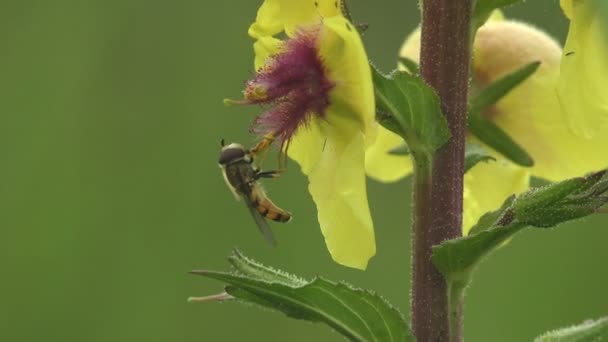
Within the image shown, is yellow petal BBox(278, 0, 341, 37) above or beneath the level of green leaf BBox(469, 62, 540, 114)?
above

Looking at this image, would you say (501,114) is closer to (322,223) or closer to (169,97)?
(322,223)

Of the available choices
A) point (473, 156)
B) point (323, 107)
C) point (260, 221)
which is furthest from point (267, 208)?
point (473, 156)

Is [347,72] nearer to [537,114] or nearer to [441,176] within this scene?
[441,176]

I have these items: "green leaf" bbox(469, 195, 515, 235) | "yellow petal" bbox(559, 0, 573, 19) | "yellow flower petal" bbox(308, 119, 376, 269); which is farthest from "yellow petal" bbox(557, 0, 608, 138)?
"yellow flower petal" bbox(308, 119, 376, 269)

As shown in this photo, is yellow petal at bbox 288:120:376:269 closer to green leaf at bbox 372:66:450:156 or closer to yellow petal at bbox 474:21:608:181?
green leaf at bbox 372:66:450:156

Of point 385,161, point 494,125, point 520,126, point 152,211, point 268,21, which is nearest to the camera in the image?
point 268,21

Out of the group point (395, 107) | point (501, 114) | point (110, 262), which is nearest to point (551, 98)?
point (501, 114)
